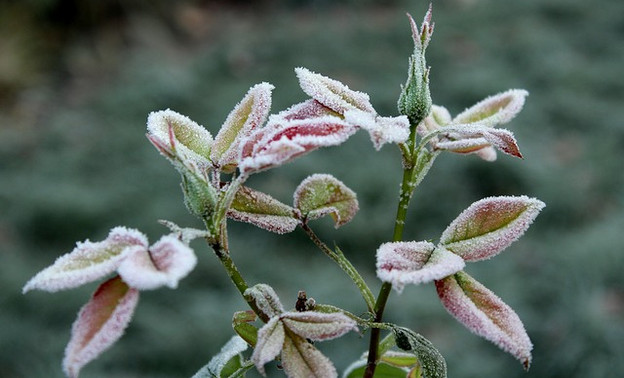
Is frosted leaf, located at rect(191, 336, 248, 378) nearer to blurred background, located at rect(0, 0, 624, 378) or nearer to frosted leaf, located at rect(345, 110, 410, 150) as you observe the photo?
frosted leaf, located at rect(345, 110, 410, 150)

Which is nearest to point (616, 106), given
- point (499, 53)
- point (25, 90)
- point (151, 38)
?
point (499, 53)

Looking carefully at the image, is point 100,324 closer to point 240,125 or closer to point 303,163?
point 240,125

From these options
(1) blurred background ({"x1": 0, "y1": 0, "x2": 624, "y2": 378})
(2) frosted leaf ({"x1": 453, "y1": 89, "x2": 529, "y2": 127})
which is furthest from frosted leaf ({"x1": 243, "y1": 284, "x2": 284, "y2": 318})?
(1) blurred background ({"x1": 0, "y1": 0, "x2": 624, "y2": 378})

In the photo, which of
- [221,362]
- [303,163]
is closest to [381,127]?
[221,362]

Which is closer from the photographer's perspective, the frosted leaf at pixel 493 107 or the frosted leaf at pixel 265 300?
the frosted leaf at pixel 265 300

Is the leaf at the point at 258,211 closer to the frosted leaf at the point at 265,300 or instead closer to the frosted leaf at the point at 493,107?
the frosted leaf at the point at 265,300

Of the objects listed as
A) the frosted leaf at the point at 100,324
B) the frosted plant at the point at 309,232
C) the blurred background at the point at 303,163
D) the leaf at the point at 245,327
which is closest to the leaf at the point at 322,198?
the frosted plant at the point at 309,232

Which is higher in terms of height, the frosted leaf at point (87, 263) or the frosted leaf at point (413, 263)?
the frosted leaf at point (87, 263)
